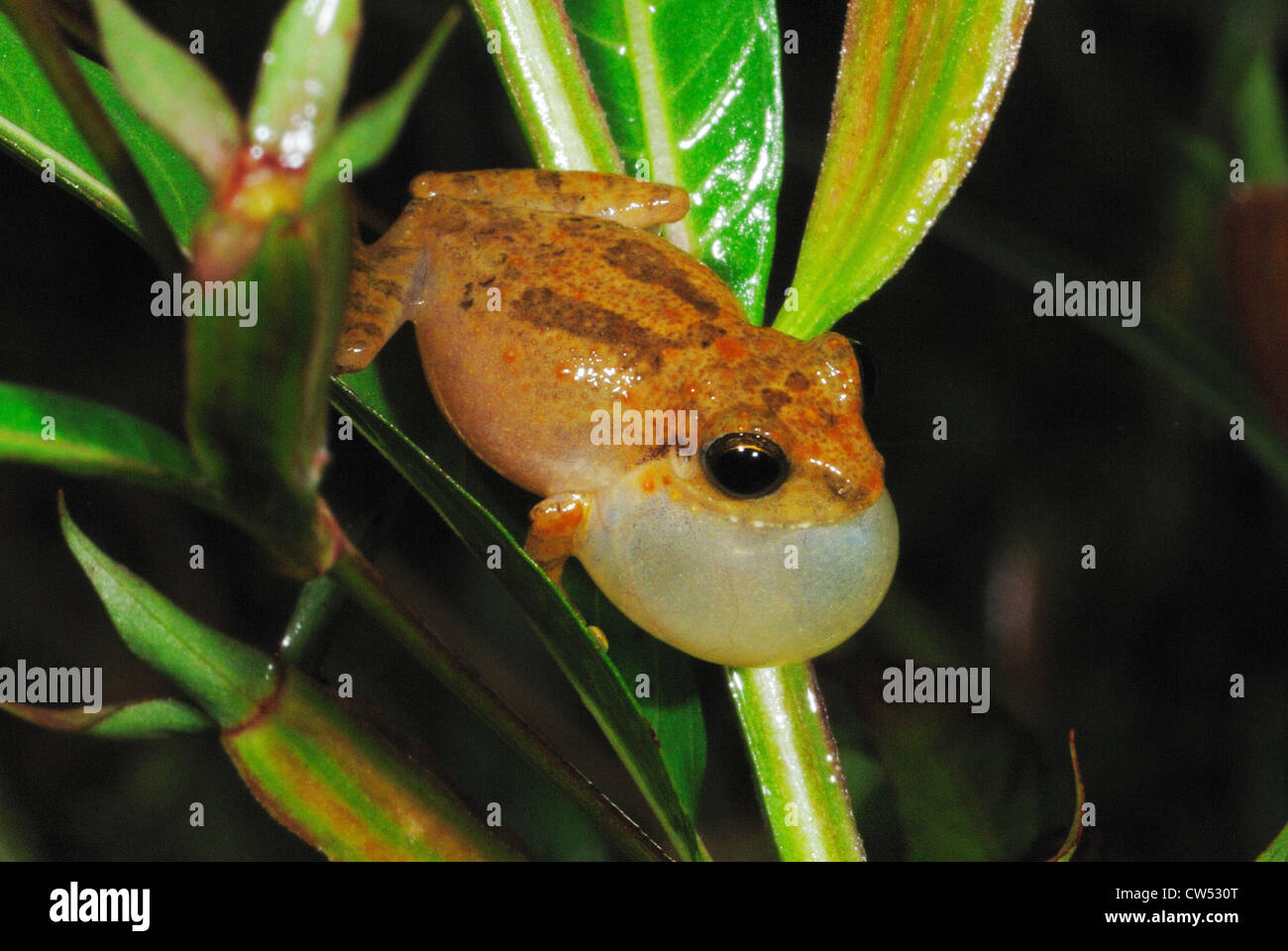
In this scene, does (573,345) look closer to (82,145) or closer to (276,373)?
(82,145)

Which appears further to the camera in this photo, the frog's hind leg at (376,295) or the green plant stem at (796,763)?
the frog's hind leg at (376,295)

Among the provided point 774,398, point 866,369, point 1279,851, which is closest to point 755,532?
point 774,398

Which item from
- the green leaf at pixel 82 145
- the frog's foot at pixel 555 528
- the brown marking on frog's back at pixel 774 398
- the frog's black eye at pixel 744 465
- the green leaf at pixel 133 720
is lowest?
the green leaf at pixel 133 720

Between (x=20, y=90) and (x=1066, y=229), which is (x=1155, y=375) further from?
(x=20, y=90)

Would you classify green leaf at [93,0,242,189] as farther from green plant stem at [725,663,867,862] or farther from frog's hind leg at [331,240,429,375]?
green plant stem at [725,663,867,862]

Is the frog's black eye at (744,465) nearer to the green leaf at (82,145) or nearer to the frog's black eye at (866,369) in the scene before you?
the frog's black eye at (866,369)

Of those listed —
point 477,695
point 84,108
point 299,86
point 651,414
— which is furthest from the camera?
point 651,414

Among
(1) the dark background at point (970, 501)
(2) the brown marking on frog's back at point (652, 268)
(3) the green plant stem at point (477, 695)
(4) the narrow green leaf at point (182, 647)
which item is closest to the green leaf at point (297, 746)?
(4) the narrow green leaf at point (182, 647)
